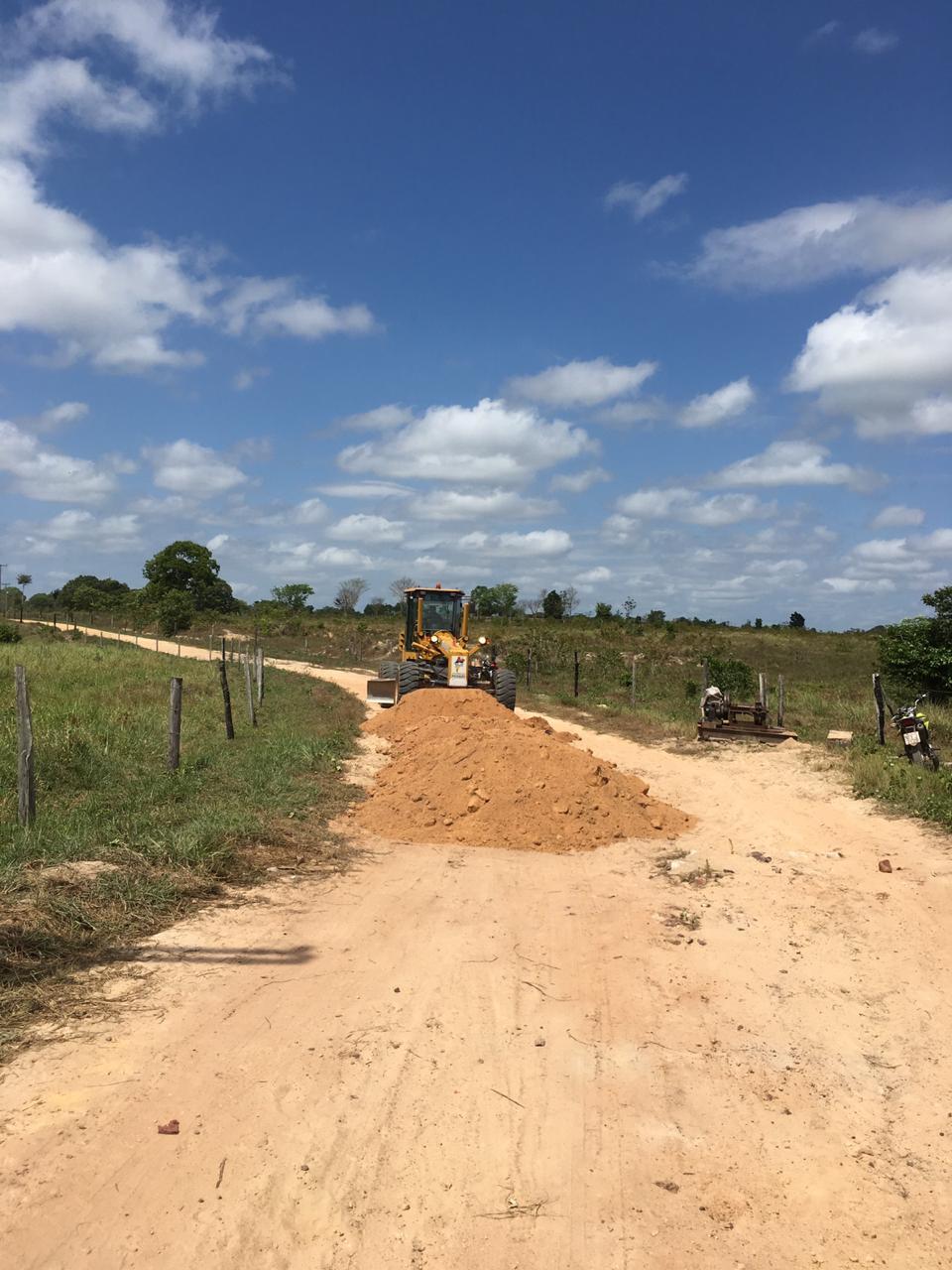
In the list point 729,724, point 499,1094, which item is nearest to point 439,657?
point 729,724

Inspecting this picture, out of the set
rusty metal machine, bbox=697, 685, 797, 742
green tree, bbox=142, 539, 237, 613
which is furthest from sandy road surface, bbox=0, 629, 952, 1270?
green tree, bbox=142, 539, 237, 613

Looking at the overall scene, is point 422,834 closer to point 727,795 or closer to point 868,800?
point 727,795

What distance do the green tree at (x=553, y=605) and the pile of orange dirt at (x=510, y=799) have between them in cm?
5704

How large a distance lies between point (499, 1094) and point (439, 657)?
16.0 m

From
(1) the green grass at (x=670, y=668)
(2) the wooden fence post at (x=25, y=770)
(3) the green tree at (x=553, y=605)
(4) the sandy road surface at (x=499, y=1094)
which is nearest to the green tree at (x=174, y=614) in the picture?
(1) the green grass at (x=670, y=668)

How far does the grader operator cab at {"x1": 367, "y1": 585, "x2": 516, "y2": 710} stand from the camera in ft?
62.6

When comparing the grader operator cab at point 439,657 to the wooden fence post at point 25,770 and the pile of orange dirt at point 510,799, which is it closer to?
the pile of orange dirt at point 510,799

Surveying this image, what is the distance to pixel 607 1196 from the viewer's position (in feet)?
11.9

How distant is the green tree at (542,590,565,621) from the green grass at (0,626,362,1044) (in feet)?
173

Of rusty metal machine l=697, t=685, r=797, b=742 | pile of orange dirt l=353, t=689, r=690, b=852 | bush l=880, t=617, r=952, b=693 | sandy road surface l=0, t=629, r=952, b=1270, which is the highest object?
bush l=880, t=617, r=952, b=693

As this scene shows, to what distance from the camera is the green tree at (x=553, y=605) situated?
6944 cm

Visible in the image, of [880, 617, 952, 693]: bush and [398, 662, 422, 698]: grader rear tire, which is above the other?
[880, 617, 952, 693]: bush

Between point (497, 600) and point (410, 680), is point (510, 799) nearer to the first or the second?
point (410, 680)

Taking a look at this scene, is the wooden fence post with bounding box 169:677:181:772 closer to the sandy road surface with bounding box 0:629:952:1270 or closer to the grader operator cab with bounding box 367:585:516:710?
the sandy road surface with bounding box 0:629:952:1270
